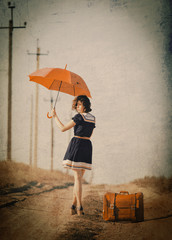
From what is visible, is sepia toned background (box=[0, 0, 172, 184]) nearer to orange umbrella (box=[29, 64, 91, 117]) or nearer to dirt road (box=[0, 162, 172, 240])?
dirt road (box=[0, 162, 172, 240])

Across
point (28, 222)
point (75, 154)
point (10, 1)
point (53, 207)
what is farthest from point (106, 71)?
point (28, 222)

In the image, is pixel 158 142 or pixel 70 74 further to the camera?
pixel 158 142

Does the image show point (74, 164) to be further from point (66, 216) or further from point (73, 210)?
point (66, 216)

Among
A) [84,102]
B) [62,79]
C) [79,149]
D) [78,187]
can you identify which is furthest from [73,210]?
[62,79]

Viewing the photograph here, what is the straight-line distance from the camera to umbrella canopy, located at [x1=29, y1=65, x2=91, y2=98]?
3133 millimetres

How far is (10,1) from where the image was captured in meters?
4.75

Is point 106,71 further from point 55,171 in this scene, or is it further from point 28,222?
point 28,222

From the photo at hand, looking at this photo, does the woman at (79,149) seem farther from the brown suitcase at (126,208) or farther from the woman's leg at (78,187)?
the brown suitcase at (126,208)

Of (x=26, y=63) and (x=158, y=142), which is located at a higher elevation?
(x=26, y=63)

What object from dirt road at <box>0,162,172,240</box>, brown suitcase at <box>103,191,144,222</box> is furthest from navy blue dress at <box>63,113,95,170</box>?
dirt road at <box>0,162,172,240</box>

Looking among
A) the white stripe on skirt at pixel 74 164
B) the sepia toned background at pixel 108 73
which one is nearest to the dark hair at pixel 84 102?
the white stripe on skirt at pixel 74 164

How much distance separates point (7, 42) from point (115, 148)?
3.48 m

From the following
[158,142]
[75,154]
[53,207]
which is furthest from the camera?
[158,142]

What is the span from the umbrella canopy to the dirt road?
79.2 inches
